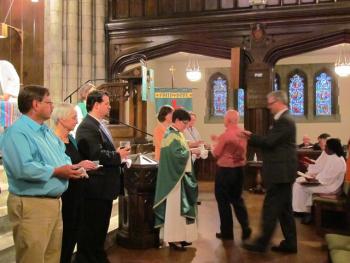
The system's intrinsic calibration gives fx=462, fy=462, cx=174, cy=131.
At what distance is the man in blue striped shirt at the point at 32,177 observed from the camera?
265cm

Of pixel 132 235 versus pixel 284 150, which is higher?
pixel 284 150

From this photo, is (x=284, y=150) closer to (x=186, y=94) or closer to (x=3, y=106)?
(x=3, y=106)

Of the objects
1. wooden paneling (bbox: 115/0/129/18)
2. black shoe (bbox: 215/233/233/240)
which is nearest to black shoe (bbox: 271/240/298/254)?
black shoe (bbox: 215/233/233/240)

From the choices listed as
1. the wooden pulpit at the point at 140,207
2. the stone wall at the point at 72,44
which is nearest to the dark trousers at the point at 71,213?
the wooden pulpit at the point at 140,207

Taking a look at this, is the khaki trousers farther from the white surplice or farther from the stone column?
the stone column

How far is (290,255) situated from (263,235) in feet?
1.32

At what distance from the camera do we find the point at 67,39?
10047mm

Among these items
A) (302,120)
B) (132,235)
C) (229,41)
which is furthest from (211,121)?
(132,235)

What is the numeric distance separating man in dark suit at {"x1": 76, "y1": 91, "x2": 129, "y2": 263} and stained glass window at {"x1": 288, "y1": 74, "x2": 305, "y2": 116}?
39.3ft

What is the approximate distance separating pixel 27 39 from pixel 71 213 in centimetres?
661

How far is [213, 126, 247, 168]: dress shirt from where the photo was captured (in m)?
5.24

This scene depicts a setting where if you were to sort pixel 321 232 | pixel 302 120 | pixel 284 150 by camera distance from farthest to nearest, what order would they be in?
pixel 302 120, pixel 321 232, pixel 284 150

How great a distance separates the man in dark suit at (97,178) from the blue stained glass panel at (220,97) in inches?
473

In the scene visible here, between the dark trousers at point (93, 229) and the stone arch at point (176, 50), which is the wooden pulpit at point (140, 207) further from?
the stone arch at point (176, 50)
